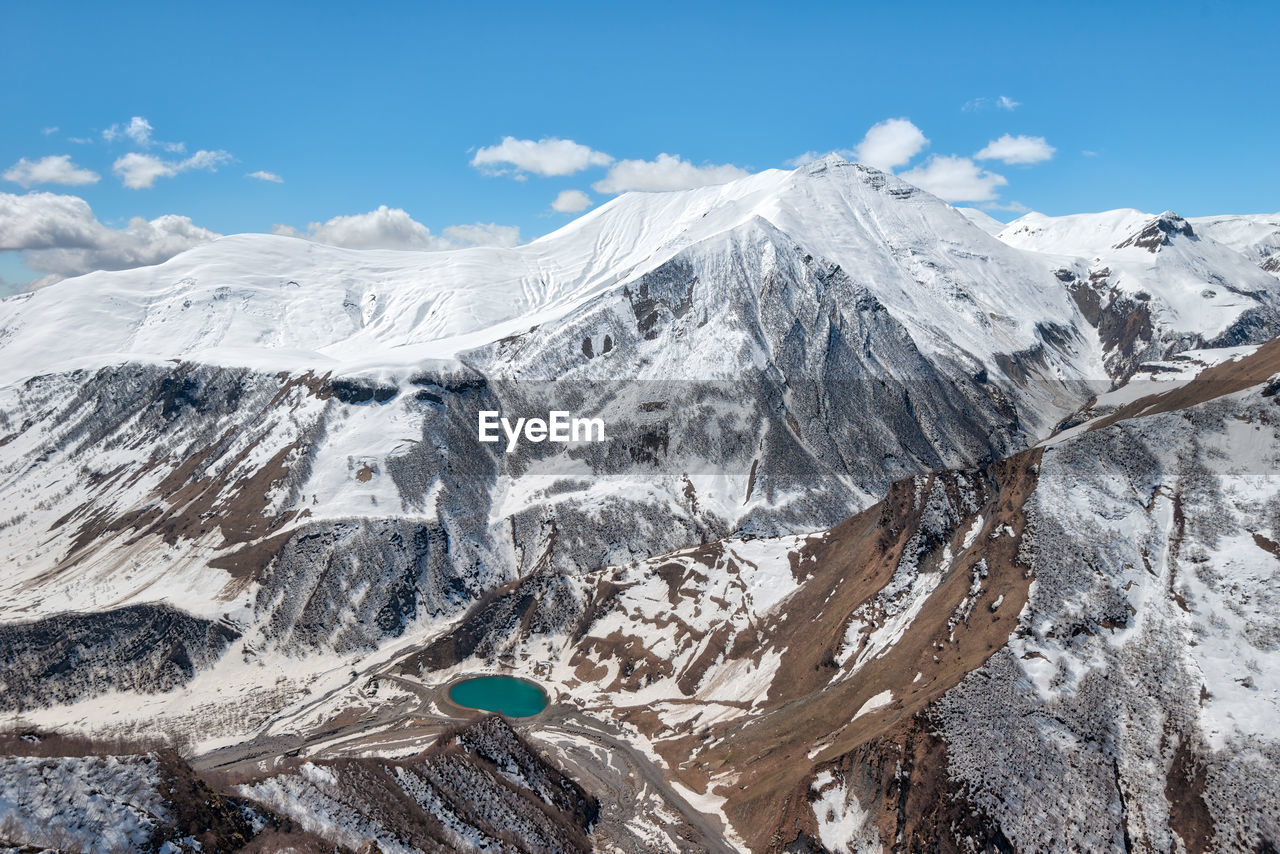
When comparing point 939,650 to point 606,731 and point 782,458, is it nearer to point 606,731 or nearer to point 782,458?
point 606,731

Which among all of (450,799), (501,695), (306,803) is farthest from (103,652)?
(450,799)

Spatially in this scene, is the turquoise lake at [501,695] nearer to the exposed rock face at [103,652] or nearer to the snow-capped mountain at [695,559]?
the snow-capped mountain at [695,559]

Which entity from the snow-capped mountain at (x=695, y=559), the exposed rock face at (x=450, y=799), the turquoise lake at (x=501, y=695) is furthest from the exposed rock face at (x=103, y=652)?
the exposed rock face at (x=450, y=799)

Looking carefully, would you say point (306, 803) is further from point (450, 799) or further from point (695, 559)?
point (695, 559)

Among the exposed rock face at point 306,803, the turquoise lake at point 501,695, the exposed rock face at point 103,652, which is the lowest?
the turquoise lake at point 501,695

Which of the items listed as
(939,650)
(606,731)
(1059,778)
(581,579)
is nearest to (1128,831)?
(1059,778)
